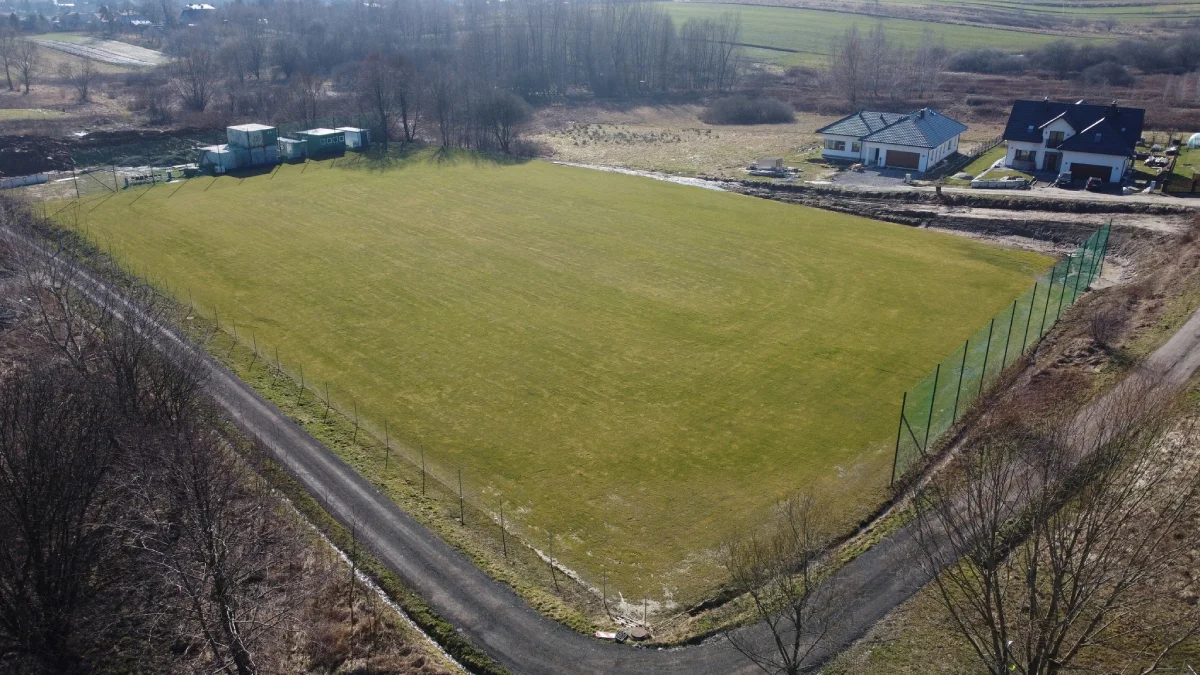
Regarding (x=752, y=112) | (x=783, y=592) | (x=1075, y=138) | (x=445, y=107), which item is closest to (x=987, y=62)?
(x=752, y=112)

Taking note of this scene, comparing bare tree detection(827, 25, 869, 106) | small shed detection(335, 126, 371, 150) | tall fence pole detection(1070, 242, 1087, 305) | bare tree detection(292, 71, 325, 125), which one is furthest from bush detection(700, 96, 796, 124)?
tall fence pole detection(1070, 242, 1087, 305)

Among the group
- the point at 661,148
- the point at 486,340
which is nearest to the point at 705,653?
the point at 486,340

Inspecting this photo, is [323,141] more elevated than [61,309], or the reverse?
[323,141]

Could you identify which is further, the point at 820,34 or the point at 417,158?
the point at 820,34

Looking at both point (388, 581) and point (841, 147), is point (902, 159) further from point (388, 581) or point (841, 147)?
point (388, 581)

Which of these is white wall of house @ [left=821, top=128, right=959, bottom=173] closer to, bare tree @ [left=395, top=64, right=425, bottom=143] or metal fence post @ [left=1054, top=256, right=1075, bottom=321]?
metal fence post @ [left=1054, top=256, right=1075, bottom=321]
